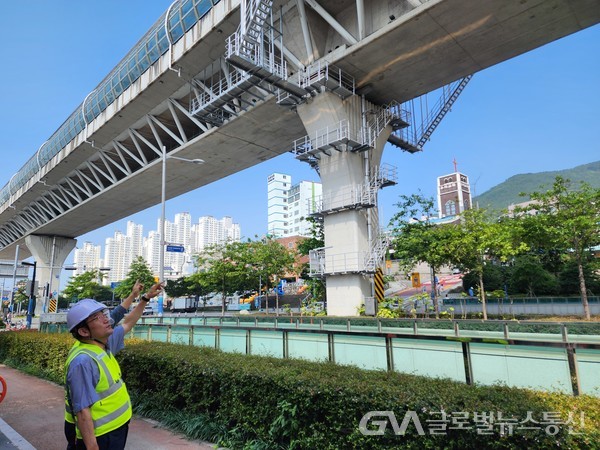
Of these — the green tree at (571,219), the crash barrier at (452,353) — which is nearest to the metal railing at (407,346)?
the crash barrier at (452,353)

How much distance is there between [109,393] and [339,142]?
1798 cm

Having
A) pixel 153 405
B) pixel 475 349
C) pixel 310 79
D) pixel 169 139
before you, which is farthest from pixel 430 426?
pixel 169 139

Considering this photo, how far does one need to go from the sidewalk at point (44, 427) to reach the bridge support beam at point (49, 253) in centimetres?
4916

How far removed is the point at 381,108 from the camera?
74.6ft

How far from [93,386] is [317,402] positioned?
250 centimetres

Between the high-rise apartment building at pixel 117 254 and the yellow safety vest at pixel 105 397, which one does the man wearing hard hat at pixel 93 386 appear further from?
the high-rise apartment building at pixel 117 254

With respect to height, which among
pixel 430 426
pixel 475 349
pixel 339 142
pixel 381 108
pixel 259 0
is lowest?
pixel 430 426

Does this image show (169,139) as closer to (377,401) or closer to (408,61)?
(408,61)

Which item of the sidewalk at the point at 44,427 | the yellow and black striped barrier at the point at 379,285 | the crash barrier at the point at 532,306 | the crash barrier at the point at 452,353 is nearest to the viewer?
the crash barrier at the point at 452,353

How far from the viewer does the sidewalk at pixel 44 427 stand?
237 inches

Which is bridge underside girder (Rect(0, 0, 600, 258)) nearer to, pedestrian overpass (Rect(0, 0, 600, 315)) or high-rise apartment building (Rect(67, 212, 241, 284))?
pedestrian overpass (Rect(0, 0, 600, 315))

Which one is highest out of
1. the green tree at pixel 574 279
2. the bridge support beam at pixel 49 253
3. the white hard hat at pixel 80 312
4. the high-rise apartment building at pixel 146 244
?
the high-rise apartment building at pixel 146 244

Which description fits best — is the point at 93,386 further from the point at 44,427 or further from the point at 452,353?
the point at 44,427

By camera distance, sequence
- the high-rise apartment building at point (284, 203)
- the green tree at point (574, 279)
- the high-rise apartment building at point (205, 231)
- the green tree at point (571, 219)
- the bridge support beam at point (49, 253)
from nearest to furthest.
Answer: the green tree at point (571, 219), the green tree at point (574, 279), the bridge support beam at point (49, 253), the high-rise apartment building at point (284, 203), the high-rise apartment building at point (205, 231)
